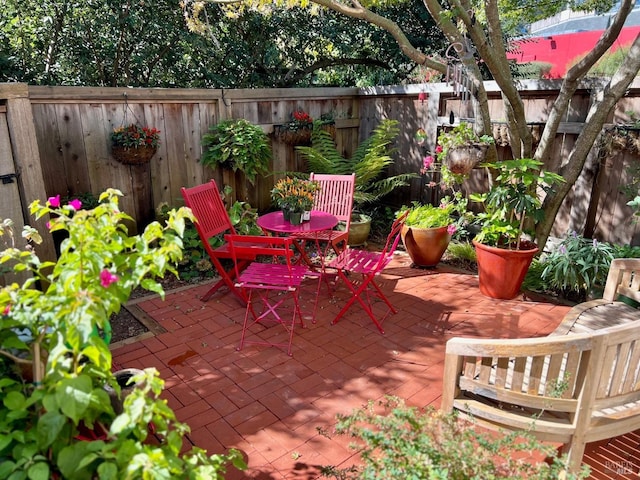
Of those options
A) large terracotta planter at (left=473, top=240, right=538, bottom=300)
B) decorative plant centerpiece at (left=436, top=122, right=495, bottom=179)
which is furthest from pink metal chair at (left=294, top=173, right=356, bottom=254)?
large terracotta planter at (left=473, top=240, right=538, bottom=300)

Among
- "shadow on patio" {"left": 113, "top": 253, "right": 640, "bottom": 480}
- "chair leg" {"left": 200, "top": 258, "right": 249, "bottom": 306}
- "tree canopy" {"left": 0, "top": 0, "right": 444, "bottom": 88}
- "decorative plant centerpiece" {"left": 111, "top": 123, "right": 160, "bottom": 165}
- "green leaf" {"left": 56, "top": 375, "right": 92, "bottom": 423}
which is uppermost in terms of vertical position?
"tree canopy" {"left": 0, "top": 0, "right": 444, "bottom": 88}

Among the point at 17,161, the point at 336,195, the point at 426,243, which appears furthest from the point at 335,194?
the point at 17,161

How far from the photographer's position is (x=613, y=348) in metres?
1.75

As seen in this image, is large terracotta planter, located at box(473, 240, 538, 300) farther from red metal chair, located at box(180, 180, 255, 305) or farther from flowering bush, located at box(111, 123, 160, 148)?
flowering bush, located at box(111, 123, 160, 148)

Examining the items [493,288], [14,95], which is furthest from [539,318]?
[14,95]

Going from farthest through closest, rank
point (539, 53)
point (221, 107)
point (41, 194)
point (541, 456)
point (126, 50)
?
point (539, 53)
point (126, 50)
point (221, 107)
point (41, 194)
point (541, 456)

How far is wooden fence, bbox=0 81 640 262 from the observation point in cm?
402

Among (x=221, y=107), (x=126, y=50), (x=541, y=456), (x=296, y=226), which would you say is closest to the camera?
(x=541, y=456)

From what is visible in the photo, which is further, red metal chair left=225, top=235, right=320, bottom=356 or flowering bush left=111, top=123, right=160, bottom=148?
flowering bush left=111, top=123, right=160, bottom=148

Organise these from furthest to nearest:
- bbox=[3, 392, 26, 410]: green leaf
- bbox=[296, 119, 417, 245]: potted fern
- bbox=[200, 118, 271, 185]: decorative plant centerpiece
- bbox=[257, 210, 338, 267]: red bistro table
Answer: bbox=[296, 119, 417, 245]: potted fern
bbox=[200, 118, 271, 185]: decorative plant centerpiece
bbox=[257, 210, 338, 267]: red bistro table
bbox=[3, 392, 26, 410]: green leaf

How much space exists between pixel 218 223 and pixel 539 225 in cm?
290

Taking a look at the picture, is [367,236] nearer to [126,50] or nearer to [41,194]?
[41,194]

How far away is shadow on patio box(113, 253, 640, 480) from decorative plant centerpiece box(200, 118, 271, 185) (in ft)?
4.87

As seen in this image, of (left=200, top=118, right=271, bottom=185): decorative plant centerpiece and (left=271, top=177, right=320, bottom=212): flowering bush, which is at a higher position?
(left=200, top=118, right=271, bottom=185): decorative plant centerpiece
